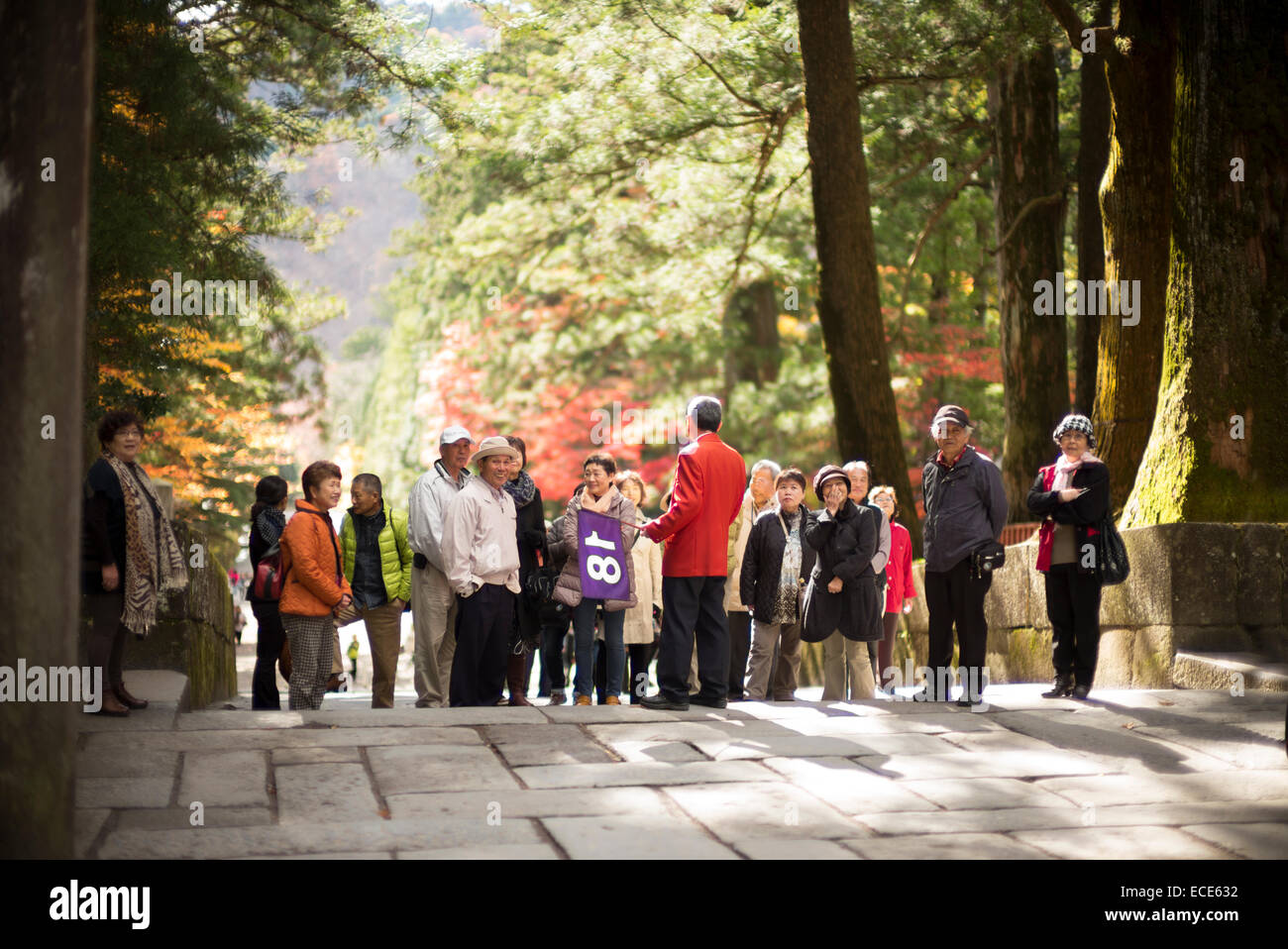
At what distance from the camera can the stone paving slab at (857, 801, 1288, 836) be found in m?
5.68

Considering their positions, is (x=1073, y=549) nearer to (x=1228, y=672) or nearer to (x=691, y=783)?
(x=1228, y=672)

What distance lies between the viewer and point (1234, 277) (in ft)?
32.0

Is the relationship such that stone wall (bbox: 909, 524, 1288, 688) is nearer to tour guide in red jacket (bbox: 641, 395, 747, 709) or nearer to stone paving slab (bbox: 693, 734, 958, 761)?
stone paving slab (bbox: 693, 734, 958, 761)

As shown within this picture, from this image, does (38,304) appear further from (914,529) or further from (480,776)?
(914,529)

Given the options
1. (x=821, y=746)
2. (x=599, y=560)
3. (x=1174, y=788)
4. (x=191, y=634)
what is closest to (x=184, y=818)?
(x=821, y=746)

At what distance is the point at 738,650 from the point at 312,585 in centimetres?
335

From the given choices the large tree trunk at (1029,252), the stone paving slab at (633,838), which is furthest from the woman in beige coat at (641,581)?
the large tree trunk at (1029,252)

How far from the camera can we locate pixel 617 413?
31.5m

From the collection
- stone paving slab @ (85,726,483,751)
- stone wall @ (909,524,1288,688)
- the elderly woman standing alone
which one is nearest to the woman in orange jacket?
the elderly woman standing alone

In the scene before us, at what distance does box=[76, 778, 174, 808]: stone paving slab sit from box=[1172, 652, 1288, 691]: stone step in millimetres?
6270

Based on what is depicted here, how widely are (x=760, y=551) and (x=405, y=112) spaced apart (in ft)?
21.7

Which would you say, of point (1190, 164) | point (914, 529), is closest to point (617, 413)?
point (914, 529)

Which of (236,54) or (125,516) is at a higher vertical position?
(236,54)

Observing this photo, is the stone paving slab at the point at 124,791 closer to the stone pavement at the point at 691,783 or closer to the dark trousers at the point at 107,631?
the stone pavement at the point at 691,783
